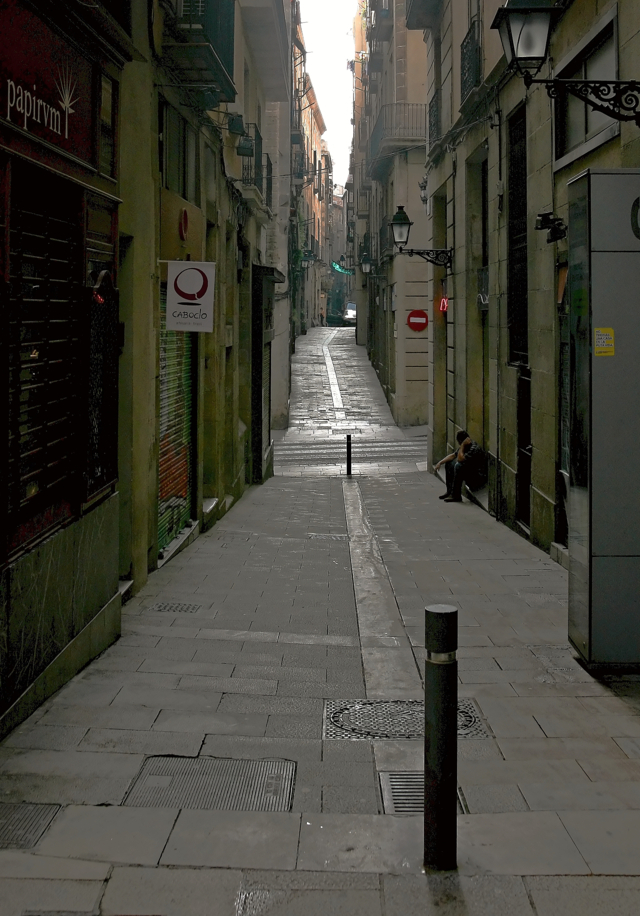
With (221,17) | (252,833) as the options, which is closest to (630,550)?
(252,833)

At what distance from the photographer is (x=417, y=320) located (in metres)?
30.6

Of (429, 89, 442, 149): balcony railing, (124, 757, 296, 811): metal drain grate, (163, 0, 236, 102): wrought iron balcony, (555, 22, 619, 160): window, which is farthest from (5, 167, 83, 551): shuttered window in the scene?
(429, 89, 442, 149): balcony railing

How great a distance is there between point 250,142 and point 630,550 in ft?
42.6

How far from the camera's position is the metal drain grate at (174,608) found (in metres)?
8.16

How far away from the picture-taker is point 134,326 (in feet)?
29.0

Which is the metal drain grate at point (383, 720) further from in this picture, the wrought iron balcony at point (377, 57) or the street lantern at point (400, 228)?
Answer: the wrought iron balcony at point (377, 57)

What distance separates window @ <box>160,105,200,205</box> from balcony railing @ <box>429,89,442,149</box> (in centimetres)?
935

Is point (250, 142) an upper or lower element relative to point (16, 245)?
upper

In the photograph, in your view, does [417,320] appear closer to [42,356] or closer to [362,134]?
[42,356]

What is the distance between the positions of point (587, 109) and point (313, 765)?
745 centimetres

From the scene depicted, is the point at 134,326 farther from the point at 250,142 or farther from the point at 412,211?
the point at 412,211

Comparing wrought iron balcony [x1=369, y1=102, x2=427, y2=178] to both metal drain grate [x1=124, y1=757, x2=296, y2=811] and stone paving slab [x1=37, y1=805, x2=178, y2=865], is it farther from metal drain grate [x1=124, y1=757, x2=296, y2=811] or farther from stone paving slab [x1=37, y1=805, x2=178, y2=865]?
stone paving slab [x1=37, y1=805, x2=178, y2=865]

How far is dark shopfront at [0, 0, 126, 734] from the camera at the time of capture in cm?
496

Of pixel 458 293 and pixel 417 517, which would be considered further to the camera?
pixel 458 293
